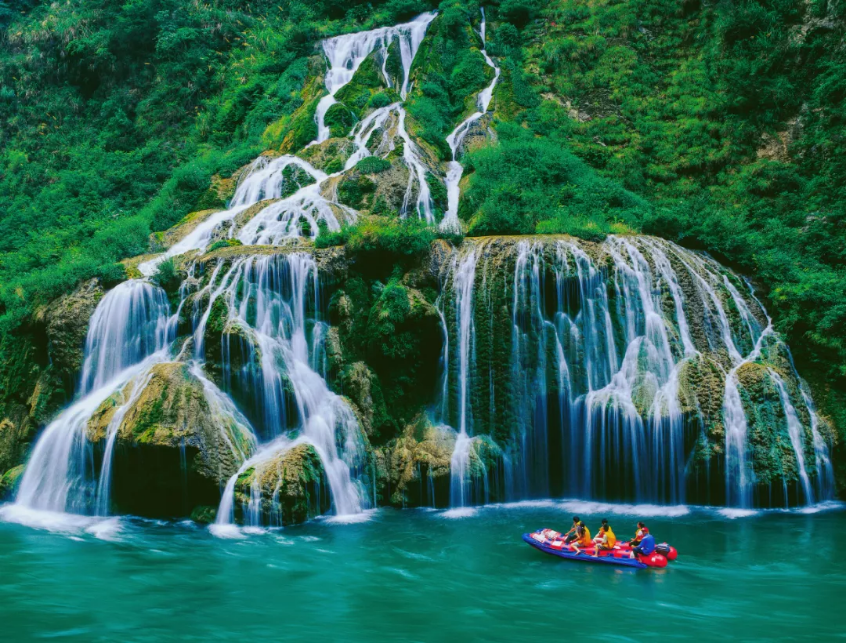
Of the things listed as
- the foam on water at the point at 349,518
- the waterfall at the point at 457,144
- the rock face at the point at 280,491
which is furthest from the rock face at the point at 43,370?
the waterfall at the point at 457,144

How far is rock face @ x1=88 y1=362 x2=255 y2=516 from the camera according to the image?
11.4 meters

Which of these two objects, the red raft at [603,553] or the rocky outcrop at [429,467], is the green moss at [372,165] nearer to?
the rocky outcrop at [429,467]

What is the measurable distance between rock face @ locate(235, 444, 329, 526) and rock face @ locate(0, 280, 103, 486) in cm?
564

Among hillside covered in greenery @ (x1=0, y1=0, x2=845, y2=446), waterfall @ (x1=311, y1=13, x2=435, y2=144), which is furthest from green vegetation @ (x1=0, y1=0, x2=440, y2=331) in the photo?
waterfall @ (x1=311, y1=13, x2=435, y2=144)

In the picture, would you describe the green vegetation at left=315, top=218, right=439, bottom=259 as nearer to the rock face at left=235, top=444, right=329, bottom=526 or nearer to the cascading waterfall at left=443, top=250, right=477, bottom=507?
the cascading waterfall at left=443, top=250, right=477, bottom=507

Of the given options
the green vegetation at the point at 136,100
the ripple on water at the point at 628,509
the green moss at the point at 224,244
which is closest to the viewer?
the ripple on water at the point at 628,509

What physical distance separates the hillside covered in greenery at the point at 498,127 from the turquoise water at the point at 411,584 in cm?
559

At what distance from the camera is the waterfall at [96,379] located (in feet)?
39.7

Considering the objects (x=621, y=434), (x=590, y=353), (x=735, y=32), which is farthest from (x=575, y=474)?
(x=735, y=32)

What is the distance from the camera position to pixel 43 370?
582 inches

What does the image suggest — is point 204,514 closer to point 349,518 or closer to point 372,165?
point 349,518

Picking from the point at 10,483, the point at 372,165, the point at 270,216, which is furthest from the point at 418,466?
the point at 372,165

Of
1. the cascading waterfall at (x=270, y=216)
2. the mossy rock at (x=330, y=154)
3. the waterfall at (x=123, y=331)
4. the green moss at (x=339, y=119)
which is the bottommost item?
the waterfall at (x=123, y=331)

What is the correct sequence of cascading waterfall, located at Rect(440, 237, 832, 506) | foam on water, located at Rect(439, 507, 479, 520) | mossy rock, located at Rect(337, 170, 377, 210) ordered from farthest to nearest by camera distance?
1. mossy rock, located at Rect(337, 170, 377, 210)
2. cascading waterfall, located at Rect(440, 237, 832, 506)
3. foam on water, located at Rect(439, 507, 479, 520)
